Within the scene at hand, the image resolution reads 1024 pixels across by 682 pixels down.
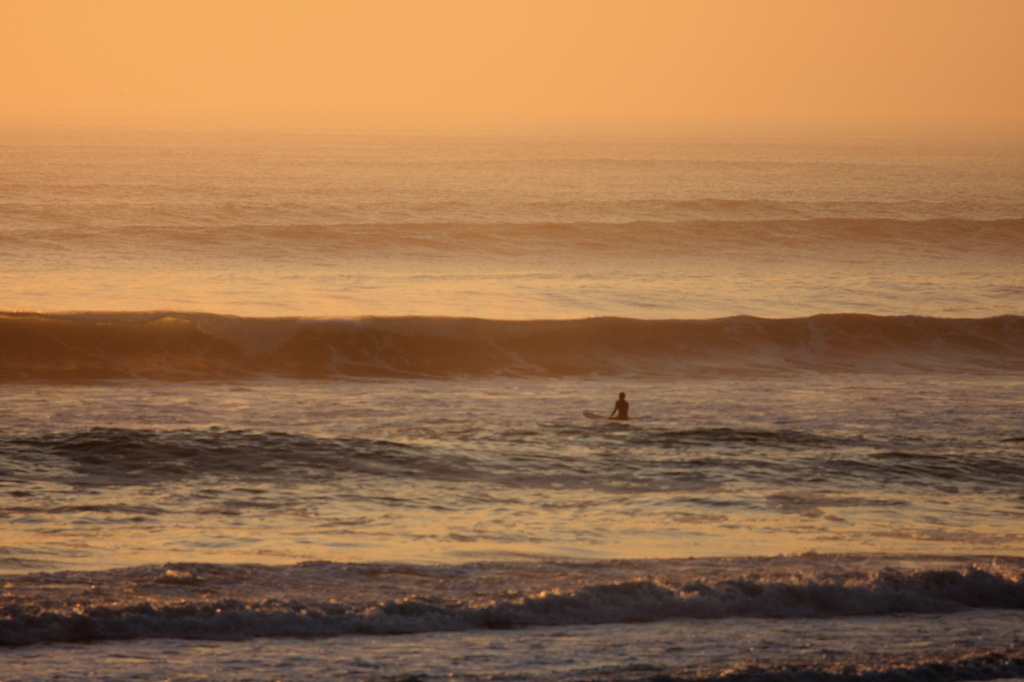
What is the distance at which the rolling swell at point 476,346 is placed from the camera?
2512 cm

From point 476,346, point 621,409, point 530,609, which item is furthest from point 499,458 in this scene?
point 476,346

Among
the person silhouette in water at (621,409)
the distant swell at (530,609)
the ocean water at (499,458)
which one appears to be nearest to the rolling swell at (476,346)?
the ocean water at (499,458)

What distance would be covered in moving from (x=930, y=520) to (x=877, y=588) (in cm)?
339

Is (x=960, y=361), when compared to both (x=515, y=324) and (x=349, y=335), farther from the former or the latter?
(x=349, y=335)

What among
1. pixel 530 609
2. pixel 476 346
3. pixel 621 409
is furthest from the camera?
pixel 476 346

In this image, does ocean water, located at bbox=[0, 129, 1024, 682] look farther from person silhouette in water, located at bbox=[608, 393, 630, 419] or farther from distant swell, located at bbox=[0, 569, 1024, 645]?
person silhouette in water, located at bbox=[608, 393, 630, 419]

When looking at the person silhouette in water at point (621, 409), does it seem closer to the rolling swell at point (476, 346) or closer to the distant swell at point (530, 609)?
the rolling swell at point (476, 346)

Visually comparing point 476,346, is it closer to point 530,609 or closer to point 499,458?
point 499,458

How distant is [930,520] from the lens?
1330 centimetres

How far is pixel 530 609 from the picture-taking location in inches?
383

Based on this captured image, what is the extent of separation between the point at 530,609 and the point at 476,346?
17971mm

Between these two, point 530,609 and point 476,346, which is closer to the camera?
point 530,609

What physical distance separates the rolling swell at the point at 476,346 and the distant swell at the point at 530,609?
15264mm

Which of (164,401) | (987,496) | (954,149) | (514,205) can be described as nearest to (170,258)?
(164,401)
